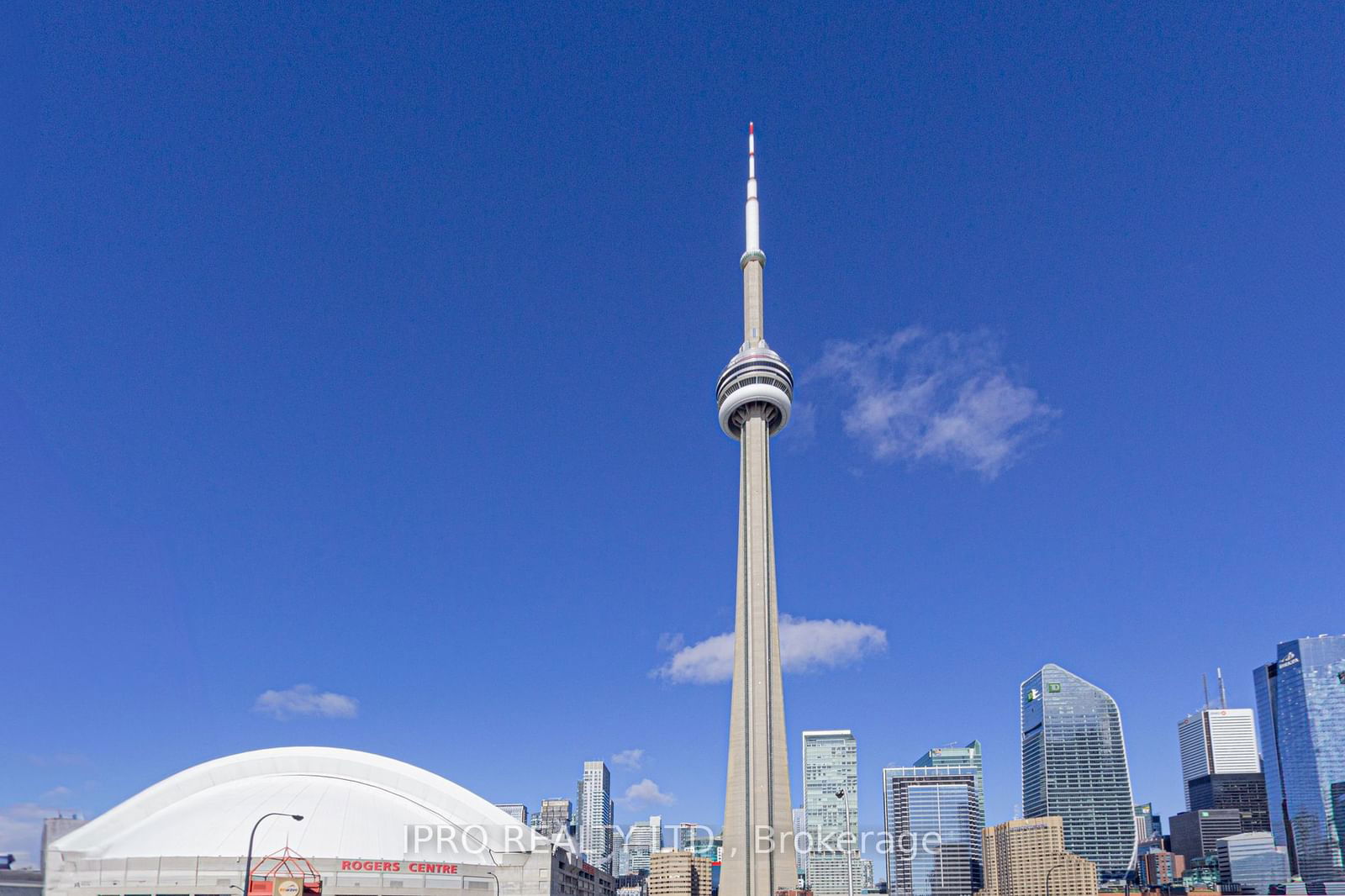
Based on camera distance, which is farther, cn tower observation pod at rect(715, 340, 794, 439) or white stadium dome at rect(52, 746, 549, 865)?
cn tower observation pod at rect(715, 340, 794, 439)

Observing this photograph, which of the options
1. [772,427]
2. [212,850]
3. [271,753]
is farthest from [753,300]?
[212,850]

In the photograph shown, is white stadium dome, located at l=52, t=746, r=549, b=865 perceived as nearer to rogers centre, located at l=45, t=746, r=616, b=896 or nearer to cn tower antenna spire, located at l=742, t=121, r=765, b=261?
rogers centre, located at l=45, t=746, r=616, b=896

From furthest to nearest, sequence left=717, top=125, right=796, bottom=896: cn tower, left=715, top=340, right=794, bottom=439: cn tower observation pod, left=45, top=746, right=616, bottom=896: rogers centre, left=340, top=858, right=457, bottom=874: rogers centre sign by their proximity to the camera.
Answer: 1. left=715, top=340, right=794, bottom=439: cn tower observation pod
2. left=717, top=125, right=796, bottom=896: cn tower
3. left=340, top=858, right=457, bottom=874: rogers centre sign
4. left=45, top=746, right=616, bottom=896: rogers centre

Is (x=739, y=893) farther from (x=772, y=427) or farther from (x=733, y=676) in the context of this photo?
(x=772, y=427)

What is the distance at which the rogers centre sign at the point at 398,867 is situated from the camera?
217 feet

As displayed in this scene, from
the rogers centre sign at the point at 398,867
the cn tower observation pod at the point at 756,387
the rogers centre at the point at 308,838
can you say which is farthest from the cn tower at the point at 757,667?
the rogers centre sign at the point at 398,867

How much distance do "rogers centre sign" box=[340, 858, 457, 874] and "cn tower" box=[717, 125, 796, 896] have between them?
49191 mm

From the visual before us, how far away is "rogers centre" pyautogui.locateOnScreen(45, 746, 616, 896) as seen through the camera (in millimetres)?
→ 64062

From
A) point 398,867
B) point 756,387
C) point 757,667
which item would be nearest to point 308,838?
point 398,867

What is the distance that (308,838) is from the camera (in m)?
66.9

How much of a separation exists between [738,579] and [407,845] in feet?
202

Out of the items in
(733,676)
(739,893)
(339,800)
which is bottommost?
(739,893)

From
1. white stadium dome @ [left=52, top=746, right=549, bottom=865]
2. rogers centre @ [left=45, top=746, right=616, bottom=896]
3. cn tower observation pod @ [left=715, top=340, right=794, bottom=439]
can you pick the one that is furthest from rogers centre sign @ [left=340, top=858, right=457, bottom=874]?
cn tower observation pod @ [left=715, top=340, right=794, bottom=439]

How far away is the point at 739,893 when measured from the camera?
111000 millimetres
